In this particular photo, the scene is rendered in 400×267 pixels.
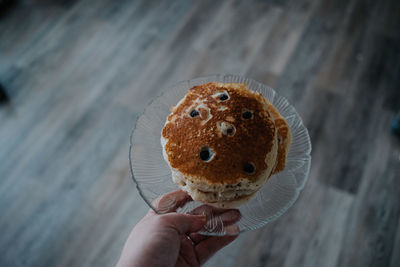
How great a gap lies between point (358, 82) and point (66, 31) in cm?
223

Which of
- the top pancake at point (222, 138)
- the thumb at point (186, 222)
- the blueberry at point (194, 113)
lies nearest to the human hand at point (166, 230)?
the thumb at point (186, 222)

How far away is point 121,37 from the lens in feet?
8.04

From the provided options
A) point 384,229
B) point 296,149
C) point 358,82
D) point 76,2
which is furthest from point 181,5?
point 384,229

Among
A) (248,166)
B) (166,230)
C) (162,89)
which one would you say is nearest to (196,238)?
(166,230)

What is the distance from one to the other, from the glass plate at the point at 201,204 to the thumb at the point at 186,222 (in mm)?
22

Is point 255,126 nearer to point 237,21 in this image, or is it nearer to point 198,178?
point 198,178

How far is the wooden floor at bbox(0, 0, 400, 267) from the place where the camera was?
1.69 meters

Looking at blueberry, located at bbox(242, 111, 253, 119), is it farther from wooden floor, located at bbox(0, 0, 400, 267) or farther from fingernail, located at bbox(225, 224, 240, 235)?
wooden floor, located at bbox(0, 0, 400, 267)

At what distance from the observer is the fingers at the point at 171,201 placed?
105 cm

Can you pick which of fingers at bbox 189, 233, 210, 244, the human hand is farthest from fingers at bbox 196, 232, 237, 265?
the human hand

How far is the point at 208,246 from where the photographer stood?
50.8 inches

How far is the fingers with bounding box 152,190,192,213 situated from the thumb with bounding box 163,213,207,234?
1.0 inches

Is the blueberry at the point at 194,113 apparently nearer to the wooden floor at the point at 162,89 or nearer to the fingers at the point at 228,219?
the fingers at the point at 228,219

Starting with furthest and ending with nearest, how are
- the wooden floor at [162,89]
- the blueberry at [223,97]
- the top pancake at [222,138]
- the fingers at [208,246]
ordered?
the wooden floor at [162,89], the fingers at [208,246], the blueberry at [223,97], the top pancake at [222,138]
